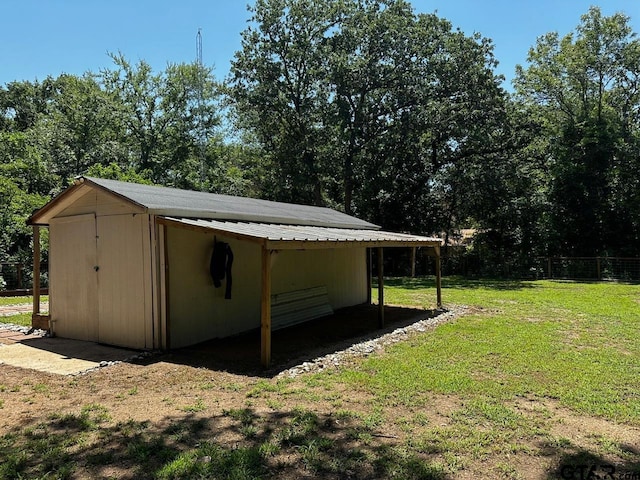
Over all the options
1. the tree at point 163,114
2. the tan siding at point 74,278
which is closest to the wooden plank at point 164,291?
the tan siding at point 74,278

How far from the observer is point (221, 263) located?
23.1ft

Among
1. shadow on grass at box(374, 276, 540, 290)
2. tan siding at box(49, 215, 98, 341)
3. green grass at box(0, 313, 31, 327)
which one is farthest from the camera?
shadow on grass at box(374, 276, 540, 290)

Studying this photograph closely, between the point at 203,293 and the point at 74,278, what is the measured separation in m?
2.30

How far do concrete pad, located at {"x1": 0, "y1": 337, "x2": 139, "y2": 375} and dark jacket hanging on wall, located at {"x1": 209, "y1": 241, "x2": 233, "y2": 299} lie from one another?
162 centimetres

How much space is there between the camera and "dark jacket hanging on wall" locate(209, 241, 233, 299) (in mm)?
7008

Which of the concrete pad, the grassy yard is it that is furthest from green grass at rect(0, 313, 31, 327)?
the concrete pad

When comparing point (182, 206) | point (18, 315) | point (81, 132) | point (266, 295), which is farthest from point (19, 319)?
point (81, 132)

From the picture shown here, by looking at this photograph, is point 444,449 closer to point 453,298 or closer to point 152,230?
point 152,230

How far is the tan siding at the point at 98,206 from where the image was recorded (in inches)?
262

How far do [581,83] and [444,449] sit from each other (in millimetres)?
23679

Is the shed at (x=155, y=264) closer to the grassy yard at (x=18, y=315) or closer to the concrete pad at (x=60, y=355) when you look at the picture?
the concrete pad at (x=60, y=355)

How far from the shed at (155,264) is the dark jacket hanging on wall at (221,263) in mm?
45

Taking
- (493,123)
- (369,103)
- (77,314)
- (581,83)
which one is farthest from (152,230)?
(581,83)

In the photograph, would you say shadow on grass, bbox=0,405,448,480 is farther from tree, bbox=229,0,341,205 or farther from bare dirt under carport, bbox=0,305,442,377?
tree, bbox=229,0,341,205
